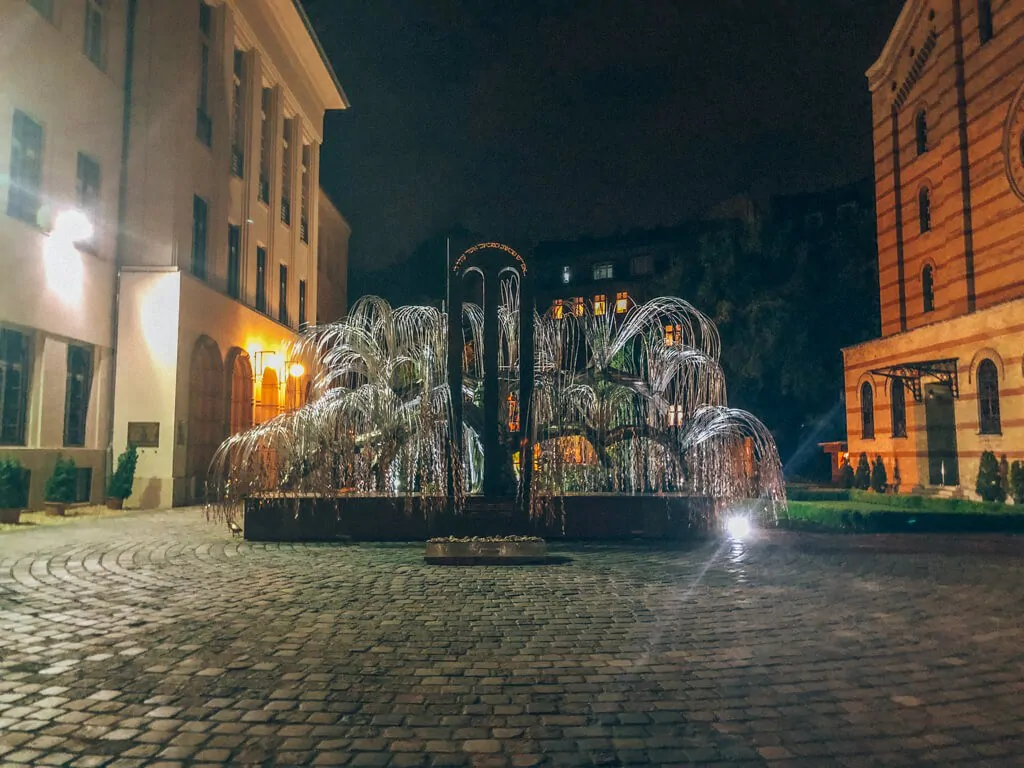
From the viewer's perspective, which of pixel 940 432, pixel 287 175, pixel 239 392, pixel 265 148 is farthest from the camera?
pixel 287 175

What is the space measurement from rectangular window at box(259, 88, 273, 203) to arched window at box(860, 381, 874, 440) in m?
23.7

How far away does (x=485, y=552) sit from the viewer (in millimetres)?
10570

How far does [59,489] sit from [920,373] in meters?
25.2

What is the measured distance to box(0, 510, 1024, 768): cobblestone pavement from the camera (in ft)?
13.4

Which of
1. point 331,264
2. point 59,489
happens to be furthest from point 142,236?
point 331,264

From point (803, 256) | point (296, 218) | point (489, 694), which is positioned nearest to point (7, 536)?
point (489, 694)

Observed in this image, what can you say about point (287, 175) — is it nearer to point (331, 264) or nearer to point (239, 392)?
point (239, 392)

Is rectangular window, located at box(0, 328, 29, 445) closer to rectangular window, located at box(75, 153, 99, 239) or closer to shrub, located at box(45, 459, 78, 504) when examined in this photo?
shrub, located at box(45, 459, 78, 504)

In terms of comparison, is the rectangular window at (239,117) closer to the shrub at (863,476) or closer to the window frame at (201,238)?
the window frame at (201,238)

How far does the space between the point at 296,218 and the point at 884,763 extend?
3125cm

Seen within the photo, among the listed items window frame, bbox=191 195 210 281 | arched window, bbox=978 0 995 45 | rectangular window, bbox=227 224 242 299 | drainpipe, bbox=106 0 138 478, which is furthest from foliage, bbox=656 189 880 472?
drainpipe, bbox=106 0 138 478

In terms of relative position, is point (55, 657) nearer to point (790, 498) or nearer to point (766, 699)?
point (766, 699)

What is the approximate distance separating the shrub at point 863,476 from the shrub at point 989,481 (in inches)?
229

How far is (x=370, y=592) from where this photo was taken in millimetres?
8273
